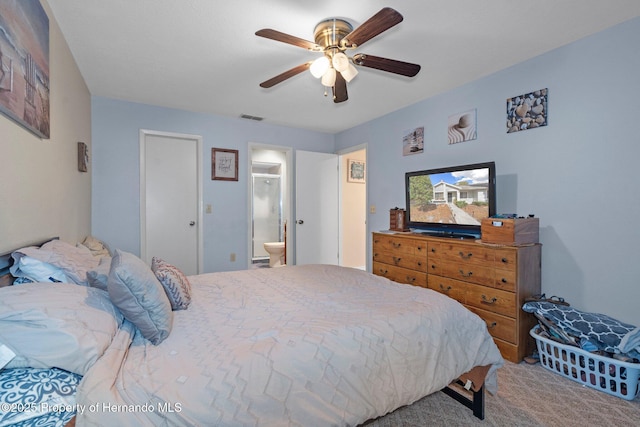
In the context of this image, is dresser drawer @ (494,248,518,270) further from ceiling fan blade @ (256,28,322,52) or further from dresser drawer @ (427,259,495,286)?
ceiling fan blade @ (256,28,322,52)

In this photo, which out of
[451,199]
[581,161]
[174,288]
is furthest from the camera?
[451,199]

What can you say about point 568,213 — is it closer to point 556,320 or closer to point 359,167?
point 556,320

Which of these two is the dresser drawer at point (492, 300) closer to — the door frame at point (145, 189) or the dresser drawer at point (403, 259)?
the dresser drawer at point (403, 259)

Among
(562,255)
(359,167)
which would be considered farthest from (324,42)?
(359,167)

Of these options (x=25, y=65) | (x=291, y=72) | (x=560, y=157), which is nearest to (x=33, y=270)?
(x=25, y=65)

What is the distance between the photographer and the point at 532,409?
5.80 feet

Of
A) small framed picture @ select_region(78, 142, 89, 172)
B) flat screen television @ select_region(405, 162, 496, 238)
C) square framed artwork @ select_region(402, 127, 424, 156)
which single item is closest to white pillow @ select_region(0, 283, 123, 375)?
small framed picture @ select_region(78, 142, 89, 172)

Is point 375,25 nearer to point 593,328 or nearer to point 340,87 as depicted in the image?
point 340,87

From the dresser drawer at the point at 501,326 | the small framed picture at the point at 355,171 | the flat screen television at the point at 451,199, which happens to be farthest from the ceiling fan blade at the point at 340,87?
the small framed picture at the point at 355,171

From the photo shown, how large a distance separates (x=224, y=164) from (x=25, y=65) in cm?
285

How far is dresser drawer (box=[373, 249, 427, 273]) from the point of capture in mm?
3012

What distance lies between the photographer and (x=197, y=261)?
4172mm

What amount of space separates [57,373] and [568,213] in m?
3.12

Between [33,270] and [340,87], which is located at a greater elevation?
[340,87]
